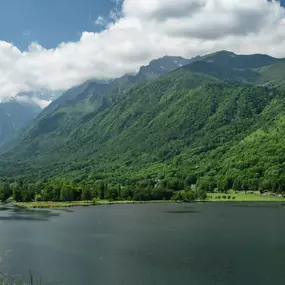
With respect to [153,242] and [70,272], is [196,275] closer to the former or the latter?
[70,272]

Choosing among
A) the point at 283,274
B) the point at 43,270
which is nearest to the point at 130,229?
the point at 43,270

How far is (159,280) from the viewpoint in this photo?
6544 centimetres

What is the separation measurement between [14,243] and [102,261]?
2905cm

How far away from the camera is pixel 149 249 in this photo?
293 feet

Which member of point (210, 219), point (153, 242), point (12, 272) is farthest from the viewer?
point (210, 219)

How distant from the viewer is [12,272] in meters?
70.2

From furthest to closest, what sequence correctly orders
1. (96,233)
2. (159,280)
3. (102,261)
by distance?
1. (96,233)
2. (102,261)
3. (159,280)

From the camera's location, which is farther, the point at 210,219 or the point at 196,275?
the point at 210,219

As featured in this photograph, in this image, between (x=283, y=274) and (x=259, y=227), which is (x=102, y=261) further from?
(x=259, y=227)

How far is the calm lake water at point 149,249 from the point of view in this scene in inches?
2660

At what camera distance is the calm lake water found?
2660 inches

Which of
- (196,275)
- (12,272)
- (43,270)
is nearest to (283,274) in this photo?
(196,275)

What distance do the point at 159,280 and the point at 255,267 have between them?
1811 cm

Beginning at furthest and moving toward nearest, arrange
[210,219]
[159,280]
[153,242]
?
[210,219] < [153,242] < [159,280]
